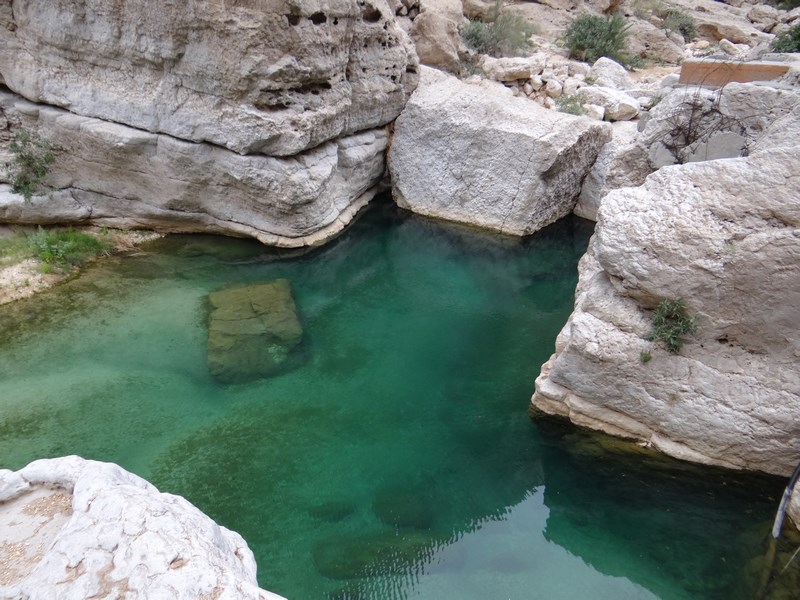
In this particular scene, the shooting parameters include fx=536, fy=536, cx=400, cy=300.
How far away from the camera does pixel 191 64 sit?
754cm

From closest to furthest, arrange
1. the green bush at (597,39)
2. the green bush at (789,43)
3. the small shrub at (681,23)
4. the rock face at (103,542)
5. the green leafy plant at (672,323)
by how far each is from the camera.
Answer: the rock face at (103,542)
the green leafy plant at (672,323)
the green bush at (789,43)
the green bush at (597,39)
the small shrub at (681,23)

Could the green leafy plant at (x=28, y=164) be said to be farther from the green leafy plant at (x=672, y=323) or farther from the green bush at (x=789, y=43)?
the green bush at (x=789, y=43)

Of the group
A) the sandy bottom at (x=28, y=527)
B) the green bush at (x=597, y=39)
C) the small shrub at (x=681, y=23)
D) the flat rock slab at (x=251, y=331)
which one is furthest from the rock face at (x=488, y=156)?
the small shrub at (x=681, y=23)

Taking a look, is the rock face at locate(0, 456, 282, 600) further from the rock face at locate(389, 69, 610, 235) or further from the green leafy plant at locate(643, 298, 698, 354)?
the rock face at locate(389, 69, 610, 235)

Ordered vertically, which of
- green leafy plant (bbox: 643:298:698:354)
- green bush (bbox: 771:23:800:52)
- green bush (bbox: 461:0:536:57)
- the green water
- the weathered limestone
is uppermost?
green bush (bbox: 771:23:800:52)

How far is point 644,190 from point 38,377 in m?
6.68

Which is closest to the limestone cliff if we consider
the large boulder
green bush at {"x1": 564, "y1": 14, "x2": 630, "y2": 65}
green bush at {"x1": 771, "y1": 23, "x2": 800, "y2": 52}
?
the large boulder

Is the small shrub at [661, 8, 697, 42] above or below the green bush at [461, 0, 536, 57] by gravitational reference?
above

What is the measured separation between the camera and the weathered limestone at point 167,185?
26.2ft

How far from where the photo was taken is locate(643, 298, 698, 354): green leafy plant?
16.0 ft

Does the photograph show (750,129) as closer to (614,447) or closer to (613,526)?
(614,447)

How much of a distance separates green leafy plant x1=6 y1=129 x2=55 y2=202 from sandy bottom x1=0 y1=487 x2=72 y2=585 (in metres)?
6.45

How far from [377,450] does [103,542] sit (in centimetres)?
328

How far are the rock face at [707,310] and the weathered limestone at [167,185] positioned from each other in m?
5.06
